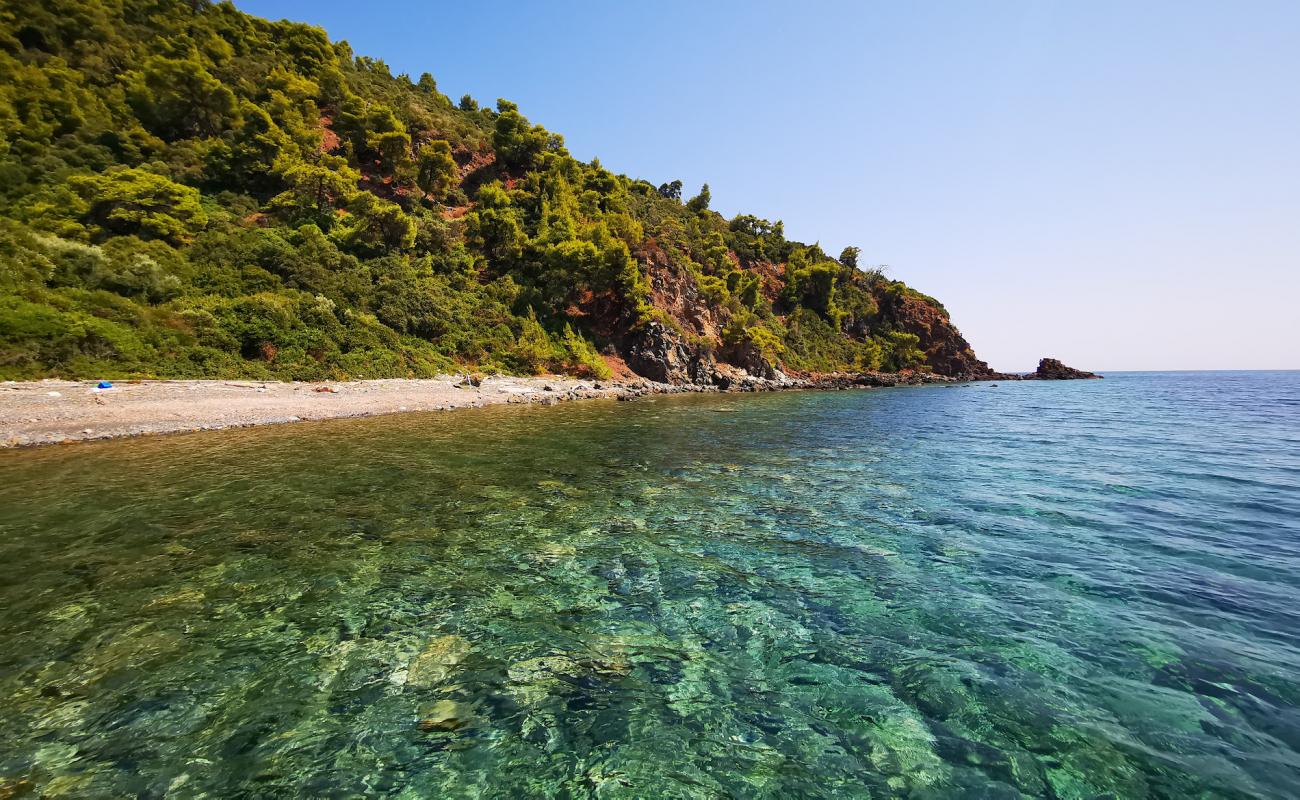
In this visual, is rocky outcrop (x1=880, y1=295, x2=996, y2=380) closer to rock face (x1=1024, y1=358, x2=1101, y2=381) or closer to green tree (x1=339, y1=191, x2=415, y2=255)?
rock face (x1=1024, y1=358, x2=1101, y2=381)

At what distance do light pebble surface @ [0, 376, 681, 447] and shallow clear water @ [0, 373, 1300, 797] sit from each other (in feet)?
18.9

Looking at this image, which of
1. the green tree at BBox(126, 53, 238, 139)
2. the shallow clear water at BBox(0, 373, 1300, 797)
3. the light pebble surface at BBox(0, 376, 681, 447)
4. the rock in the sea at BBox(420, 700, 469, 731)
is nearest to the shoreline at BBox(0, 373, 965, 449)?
the light pebble surface at BBox(0, 376, 681, 447)

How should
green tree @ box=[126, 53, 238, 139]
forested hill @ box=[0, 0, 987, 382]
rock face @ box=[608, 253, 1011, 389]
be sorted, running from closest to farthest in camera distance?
forested hill @ box=[0, 0, 987, 382] → green tree @ box=[126, 53, 238, 139] → rock face @ box=[608, 253, 1011, 389]

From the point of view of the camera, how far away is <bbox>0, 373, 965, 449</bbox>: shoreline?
1750cm

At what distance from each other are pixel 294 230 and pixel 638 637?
52.2 metres

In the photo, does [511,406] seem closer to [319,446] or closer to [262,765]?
[319,446]

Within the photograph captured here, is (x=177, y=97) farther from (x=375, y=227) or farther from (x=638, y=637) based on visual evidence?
(x=638, y=637)

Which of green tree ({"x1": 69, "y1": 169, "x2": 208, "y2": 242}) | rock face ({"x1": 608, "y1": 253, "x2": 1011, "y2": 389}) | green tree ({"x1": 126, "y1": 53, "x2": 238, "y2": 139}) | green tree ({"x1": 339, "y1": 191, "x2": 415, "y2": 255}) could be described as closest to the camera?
green tree ({"x1": 69, "y1": 169, "x2": 208, "y2": 242})

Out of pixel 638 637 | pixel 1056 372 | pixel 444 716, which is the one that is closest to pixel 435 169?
pixel 638 637

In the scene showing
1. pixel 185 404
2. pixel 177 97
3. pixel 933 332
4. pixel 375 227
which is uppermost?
pixel 177 97

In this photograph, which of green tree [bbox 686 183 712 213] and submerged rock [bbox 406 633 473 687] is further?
green tree [bbox 686 183 712 213]

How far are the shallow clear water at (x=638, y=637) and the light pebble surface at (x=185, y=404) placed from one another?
577cm

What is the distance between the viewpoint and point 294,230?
42312mm

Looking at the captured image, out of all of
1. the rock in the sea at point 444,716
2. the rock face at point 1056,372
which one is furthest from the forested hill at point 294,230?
the rock face at point 1056,372
